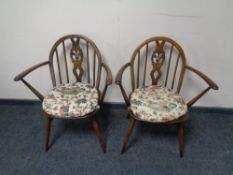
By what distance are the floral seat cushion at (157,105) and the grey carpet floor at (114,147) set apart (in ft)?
1.26

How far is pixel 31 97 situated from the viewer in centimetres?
219

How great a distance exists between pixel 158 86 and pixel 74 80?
762 millimetres

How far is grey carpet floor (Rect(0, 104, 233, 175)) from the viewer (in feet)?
5.12

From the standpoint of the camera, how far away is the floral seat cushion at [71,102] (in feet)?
4.83

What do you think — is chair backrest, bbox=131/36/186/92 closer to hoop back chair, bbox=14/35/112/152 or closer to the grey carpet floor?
hoop back chair, bbox=14/35/112/152

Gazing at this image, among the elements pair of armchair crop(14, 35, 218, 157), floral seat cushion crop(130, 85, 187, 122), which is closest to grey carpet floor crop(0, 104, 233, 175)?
pair of armchair crop(14, 35, 218, 157)

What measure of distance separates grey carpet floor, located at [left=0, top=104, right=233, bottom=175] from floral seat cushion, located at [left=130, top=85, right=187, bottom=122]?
38 centimetres

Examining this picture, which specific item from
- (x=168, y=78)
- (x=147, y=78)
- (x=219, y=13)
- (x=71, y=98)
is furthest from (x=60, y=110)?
(x=219, y=13)

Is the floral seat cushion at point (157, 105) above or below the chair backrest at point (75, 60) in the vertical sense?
below

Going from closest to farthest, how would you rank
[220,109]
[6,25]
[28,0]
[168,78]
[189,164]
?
[189,164]
[28,0]
[6,25]
[168,78]
[220,109]

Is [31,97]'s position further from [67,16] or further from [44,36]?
[67,16]

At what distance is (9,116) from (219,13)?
79.0 inches

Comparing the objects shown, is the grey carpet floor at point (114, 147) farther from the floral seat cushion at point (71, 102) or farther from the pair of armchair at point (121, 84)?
the floral seat cushion at point (71, 102)

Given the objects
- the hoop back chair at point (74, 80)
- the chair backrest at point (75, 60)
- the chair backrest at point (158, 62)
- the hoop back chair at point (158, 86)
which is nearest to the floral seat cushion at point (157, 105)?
the hoop back chair at point (158, 86)
